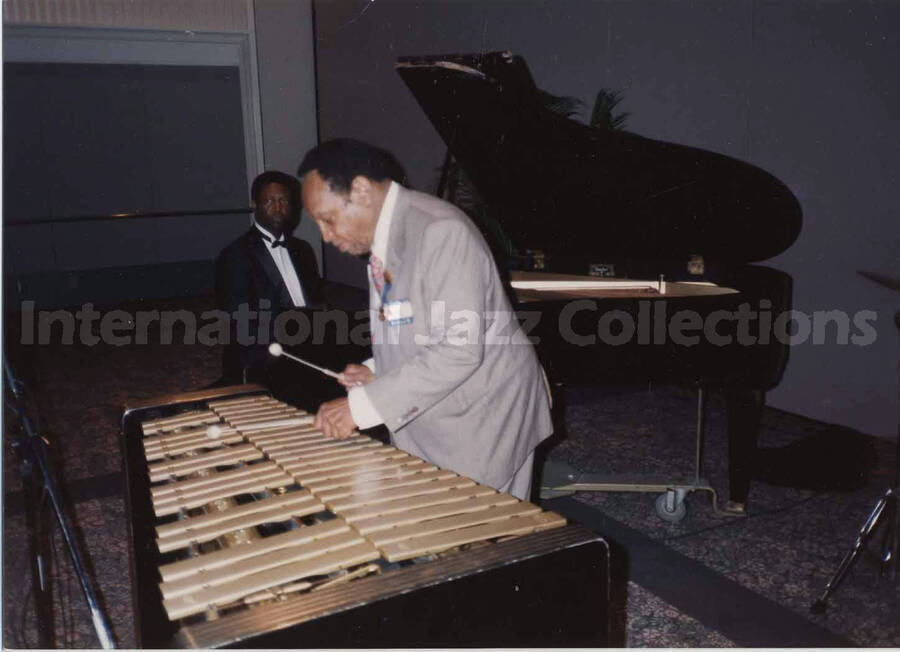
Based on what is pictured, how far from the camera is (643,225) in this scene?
12.3ft

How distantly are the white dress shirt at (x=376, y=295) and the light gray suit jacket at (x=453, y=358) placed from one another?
0.05ft

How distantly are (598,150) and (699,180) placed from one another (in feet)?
1.62

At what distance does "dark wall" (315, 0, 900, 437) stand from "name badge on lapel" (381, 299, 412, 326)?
359cm

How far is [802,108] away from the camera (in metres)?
4.63

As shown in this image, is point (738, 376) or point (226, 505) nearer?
point (226, 505)

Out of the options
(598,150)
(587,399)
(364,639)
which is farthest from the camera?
(587,399)

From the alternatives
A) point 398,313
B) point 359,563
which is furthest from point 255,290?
point 359,563

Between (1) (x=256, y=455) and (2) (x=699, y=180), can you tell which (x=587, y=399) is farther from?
(1) (x=256, y=455)

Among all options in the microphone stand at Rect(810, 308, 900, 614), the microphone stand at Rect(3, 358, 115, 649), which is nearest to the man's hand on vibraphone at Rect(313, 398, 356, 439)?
the microphone stand at Rect(3, 358, 115, 649)

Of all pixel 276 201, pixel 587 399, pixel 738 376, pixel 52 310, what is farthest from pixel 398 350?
pixel 52 310

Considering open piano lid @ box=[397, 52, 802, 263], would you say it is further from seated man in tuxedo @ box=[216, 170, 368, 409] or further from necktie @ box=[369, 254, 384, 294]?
necktie @ box=[369, 254, 384, 294]

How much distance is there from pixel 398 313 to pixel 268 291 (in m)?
2.29

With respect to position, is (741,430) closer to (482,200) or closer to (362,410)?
(362,410)

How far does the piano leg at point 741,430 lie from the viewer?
3.31 metres
